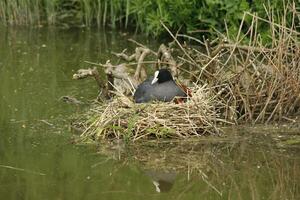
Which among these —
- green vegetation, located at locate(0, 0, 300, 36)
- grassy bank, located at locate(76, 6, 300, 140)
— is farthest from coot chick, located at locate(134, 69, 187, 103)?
green vegetation, located at locate(0, 0, 300, 36)

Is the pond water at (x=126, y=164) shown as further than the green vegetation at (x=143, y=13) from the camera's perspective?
No

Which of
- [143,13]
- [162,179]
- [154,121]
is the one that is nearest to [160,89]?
[154,121]

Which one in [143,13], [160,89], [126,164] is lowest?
[143,13]

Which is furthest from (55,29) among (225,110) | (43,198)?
(43,198)

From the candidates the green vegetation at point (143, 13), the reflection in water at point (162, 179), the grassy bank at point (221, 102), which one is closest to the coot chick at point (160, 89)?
the grassy bank at point (221, 102)

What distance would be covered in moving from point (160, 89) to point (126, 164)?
1.36 m

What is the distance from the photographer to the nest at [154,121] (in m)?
8.58

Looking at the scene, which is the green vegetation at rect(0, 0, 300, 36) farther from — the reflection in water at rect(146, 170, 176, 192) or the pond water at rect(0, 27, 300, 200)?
the reflection in water at rect(146, 170, 176, 192)

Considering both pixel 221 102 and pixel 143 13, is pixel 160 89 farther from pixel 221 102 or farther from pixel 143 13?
pixel 143 13

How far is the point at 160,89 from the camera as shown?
357 inches

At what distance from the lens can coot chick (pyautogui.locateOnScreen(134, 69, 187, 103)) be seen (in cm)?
903

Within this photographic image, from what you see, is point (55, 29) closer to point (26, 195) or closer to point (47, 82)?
point (47, 82)

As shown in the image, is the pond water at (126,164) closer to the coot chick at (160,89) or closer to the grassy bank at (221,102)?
the grassy bank at (221,102)

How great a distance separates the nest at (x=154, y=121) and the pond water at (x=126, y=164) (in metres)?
0.15
